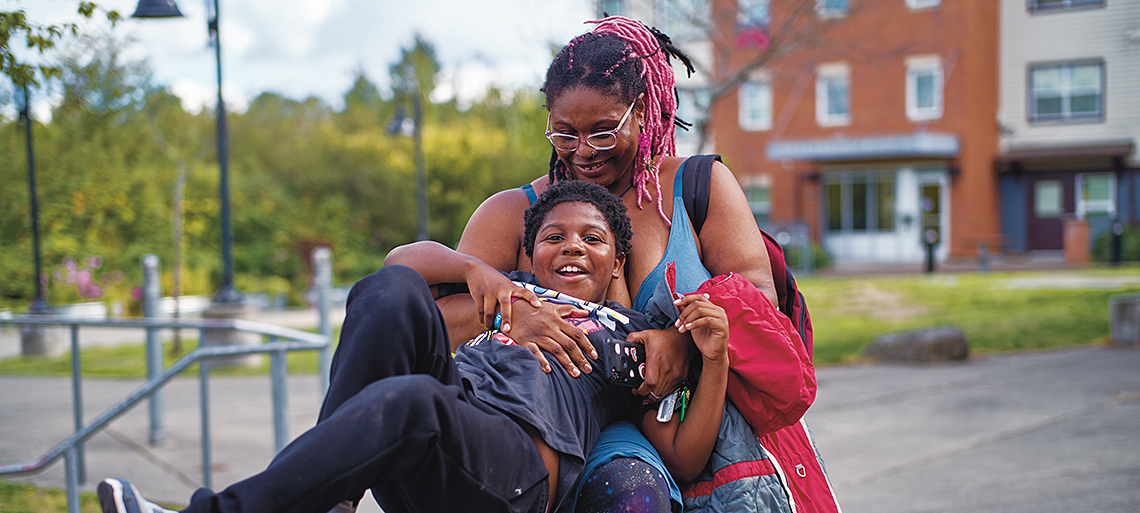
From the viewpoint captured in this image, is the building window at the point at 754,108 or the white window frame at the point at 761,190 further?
the white window frame at the point at 761,190

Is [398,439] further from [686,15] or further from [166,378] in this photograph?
[686,15]

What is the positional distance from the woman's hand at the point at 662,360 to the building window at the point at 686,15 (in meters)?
11.0

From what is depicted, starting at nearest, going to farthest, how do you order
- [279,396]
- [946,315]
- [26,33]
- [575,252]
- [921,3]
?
[575,252]
[26,33]
[279,396]
[946,315]
[921,3]

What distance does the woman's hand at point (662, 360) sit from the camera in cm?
223

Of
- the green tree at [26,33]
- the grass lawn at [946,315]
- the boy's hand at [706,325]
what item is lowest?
the grass lawn at [946,315]

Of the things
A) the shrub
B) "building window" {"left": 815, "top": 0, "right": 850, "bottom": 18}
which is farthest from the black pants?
the shrub

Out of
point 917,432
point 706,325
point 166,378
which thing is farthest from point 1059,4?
point 706,325

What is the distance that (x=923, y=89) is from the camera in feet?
72.7

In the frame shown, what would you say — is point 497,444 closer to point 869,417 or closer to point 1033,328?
point 869,417

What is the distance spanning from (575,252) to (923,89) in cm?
2230

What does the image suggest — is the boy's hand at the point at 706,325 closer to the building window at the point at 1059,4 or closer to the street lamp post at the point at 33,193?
the street lamp post at the point at 33,193

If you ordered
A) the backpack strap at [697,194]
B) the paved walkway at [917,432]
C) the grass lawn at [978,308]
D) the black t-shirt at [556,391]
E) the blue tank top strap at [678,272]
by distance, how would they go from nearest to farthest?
1. the black t-shirt at [556,391]
2. the blue tank top strap at [678,272]
3. the backpack strap at [697,194]
4. the paved walkway at [917,432]
5. the grass lawn at [978,308]

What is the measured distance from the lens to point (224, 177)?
29.3 feet

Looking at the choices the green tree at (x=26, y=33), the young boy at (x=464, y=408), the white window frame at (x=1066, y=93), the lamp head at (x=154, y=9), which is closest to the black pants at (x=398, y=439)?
the young boy at (x=464, y=408)
